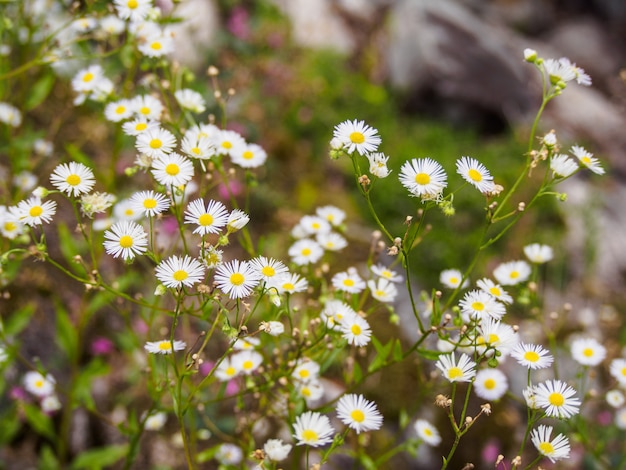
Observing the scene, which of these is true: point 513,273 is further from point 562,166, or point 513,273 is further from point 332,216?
point 332,216

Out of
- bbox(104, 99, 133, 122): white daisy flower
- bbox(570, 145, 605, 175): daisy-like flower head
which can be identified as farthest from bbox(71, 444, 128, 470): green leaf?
bbox(570, 145, 605, 175): daisy-like flower head

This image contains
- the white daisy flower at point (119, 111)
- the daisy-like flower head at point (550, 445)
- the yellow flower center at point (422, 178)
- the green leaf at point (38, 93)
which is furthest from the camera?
the green leaf at point (38, 93)

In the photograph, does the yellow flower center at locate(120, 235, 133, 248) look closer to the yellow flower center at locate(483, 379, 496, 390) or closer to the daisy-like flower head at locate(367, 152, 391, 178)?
the daisy-like flower head at locate(367, 152, 391, 178)

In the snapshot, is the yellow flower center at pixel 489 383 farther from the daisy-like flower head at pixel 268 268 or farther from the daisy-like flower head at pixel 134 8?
the daisy-like flower head at pixel 134 8

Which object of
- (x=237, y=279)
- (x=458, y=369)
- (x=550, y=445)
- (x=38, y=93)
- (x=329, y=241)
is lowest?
(x=550, y=445)

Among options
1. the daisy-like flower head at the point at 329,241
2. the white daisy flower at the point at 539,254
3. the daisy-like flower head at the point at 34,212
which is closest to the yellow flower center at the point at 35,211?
the daisy-like flower head at the point at 34,212

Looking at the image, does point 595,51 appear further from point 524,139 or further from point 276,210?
point 276,210

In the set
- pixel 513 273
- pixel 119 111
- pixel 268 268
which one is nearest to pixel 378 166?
pixel 268 268
